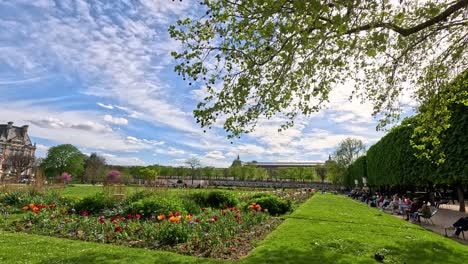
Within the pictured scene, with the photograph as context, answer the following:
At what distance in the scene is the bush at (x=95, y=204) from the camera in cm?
1373

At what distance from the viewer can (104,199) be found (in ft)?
47.6

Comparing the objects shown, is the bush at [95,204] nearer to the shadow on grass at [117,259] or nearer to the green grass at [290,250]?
the green grass at [290,250]

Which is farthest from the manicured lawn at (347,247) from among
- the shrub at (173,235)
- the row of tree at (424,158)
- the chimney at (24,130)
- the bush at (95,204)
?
the chimney at (24,130)

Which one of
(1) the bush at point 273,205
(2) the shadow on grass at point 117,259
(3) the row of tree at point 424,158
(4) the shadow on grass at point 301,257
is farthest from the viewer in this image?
(3) the row of tree at point 424,158

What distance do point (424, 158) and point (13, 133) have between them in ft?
379

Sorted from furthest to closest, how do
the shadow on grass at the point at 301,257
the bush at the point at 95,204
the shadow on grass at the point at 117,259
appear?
1. the bush at the point at 95,204
2. the shadow on grass at the point at 301,257
3. the shadow on grass at the point at 117,259

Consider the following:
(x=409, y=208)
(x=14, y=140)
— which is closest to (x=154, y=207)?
(x=409, y=208)

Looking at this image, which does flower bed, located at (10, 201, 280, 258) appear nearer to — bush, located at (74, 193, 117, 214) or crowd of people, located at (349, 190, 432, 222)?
bush, located at (74, 193, 117, 214)

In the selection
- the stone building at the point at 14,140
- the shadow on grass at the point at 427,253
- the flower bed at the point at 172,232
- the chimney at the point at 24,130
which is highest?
the chimney at the point at 24,130

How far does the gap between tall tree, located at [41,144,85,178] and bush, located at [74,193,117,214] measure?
8720 centimetres

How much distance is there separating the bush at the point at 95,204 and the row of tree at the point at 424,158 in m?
11.8

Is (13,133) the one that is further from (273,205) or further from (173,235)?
(173,235)

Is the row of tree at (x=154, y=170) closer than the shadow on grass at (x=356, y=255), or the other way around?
the shadow on grass at (x=356, y=255)

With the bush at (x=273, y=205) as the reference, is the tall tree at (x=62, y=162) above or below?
above
